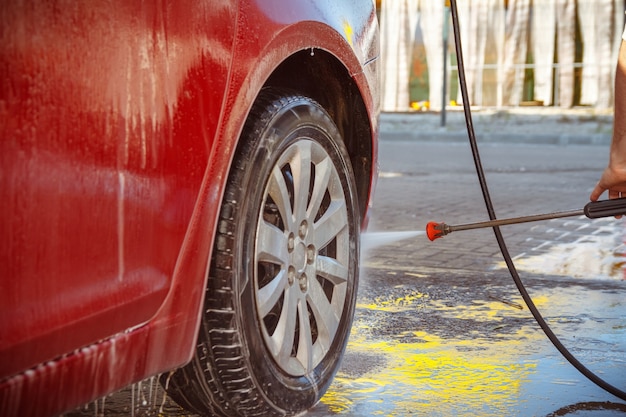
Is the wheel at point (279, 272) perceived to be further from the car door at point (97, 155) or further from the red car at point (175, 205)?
the car door at point (97, 155)

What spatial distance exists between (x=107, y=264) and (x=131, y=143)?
0.78 ft

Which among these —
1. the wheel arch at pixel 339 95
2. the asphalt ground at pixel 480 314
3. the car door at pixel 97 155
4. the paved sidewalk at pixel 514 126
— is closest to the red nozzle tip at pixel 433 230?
the wheel arch at pixel 339 95

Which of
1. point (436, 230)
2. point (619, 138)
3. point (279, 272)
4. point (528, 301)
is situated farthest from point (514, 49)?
point (279, 272)

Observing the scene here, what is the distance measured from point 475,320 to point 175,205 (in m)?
2.17

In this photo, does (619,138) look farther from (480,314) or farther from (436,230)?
(480,314)

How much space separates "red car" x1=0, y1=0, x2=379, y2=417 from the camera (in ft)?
6.10

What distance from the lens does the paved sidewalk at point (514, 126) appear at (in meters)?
19.2

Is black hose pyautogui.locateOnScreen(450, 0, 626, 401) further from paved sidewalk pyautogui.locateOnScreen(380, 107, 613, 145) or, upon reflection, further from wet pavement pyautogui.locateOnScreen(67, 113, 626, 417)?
paved sidewalk pyautogui.locateOnScreen(380, 107, 613, 145)

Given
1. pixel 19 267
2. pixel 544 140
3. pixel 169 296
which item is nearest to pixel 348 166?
pixel 169 296

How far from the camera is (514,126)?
2125 cm

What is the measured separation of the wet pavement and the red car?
0.35 m

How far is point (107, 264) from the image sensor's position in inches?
81.2

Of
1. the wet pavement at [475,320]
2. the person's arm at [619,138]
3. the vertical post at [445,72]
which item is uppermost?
the vertical post at [445,72]

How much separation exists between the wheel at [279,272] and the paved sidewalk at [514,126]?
16256 mm
